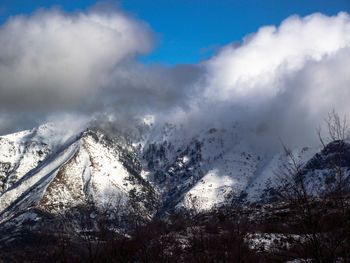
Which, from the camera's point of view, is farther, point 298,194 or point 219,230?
point 219,230

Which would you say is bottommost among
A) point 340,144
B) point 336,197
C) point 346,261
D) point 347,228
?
point 346,261

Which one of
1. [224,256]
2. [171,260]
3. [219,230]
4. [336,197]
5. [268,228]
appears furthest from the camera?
[268,228]

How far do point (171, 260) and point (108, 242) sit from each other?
7.15 m

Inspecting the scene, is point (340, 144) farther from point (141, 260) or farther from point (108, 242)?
point (141, 260)

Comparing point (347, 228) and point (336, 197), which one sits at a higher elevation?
point (336, 197)

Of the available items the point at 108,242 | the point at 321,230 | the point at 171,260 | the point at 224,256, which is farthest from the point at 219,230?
the point at 321,230

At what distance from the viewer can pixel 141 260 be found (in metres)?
36.0

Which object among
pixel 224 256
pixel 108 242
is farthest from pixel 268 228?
pixel 108 242

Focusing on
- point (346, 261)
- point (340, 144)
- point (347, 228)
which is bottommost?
point (346, 261)

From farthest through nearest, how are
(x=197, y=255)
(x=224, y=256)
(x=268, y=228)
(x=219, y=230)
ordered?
(x=268, y=228)
(x=219, y=230)
(x=197, y=255)
(x=224, y=256)

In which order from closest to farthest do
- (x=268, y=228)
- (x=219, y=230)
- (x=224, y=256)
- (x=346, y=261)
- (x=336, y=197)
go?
1. (x=346, y=261)
2. (x=336, y=197)
3. (x=224, y=256)
4. (x=219, y=230)
5. (x=268, y=228)

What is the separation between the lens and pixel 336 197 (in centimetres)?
1465

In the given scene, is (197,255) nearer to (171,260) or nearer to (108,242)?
(171,260)

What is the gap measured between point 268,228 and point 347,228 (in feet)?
134
